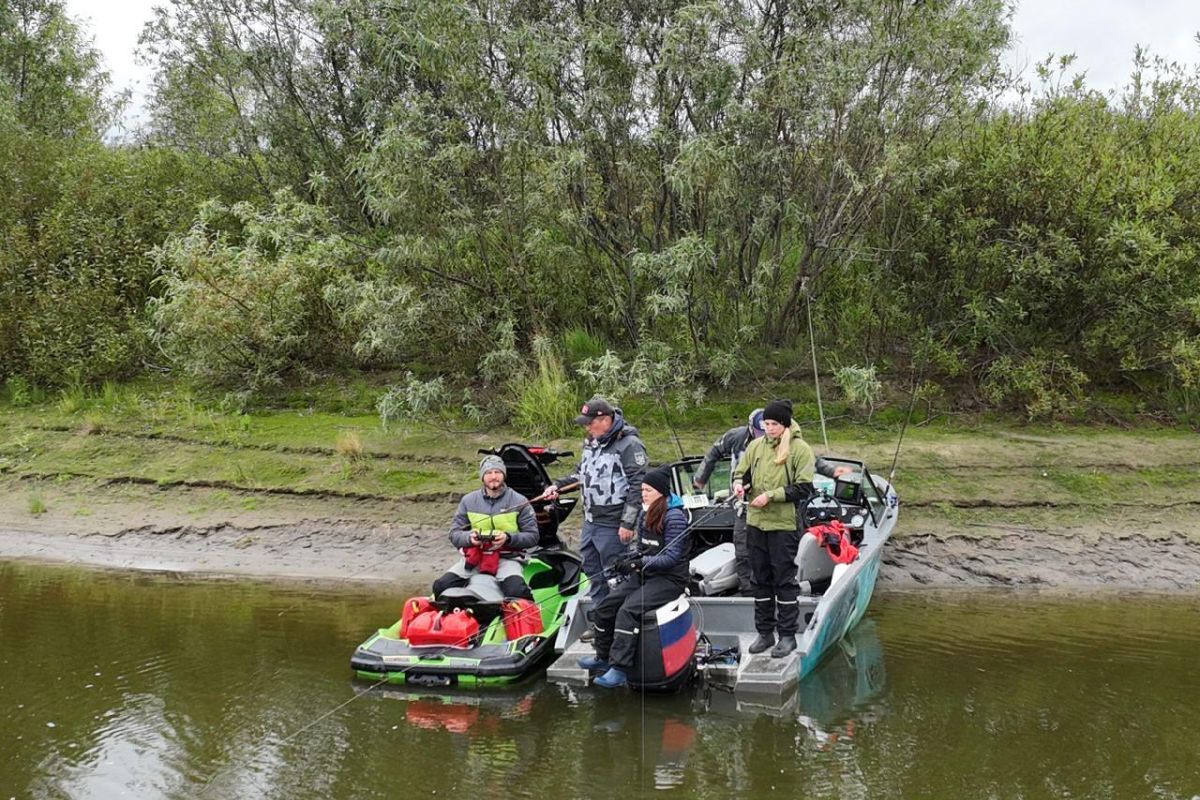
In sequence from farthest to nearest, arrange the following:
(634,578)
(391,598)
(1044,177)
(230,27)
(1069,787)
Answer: (230,27) < (1044,177) < (391,598) < (634,578) < (1069,787)

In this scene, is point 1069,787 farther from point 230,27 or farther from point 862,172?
point 230,27

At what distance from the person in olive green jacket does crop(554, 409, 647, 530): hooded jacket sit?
834mm

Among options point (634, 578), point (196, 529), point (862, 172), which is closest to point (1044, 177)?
point (862, 172)

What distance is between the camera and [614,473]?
22.8 ft

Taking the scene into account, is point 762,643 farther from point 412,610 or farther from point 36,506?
point 36,506

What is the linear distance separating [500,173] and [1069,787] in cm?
1005

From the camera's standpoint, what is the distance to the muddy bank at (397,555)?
9219mm

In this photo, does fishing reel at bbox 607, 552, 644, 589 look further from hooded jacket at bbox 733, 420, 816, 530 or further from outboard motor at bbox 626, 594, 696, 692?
hooded jacket at bbox 733, 420, 816, 530

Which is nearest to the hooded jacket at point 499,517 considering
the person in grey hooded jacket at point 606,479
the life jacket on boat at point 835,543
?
the person in grey hooded jacket at point 606,479

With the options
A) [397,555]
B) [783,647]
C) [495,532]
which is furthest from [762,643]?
[397,555]

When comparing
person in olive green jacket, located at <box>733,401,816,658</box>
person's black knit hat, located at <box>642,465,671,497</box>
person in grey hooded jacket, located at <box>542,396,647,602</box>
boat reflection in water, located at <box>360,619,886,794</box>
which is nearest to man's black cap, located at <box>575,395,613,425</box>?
person in grey hooded jacket, located at <box>542,396,647,602</box>

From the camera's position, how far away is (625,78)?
41.1 feet

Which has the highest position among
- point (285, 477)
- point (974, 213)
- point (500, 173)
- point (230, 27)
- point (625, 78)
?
point (230, 27)

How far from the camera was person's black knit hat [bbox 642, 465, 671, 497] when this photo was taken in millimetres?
6207
